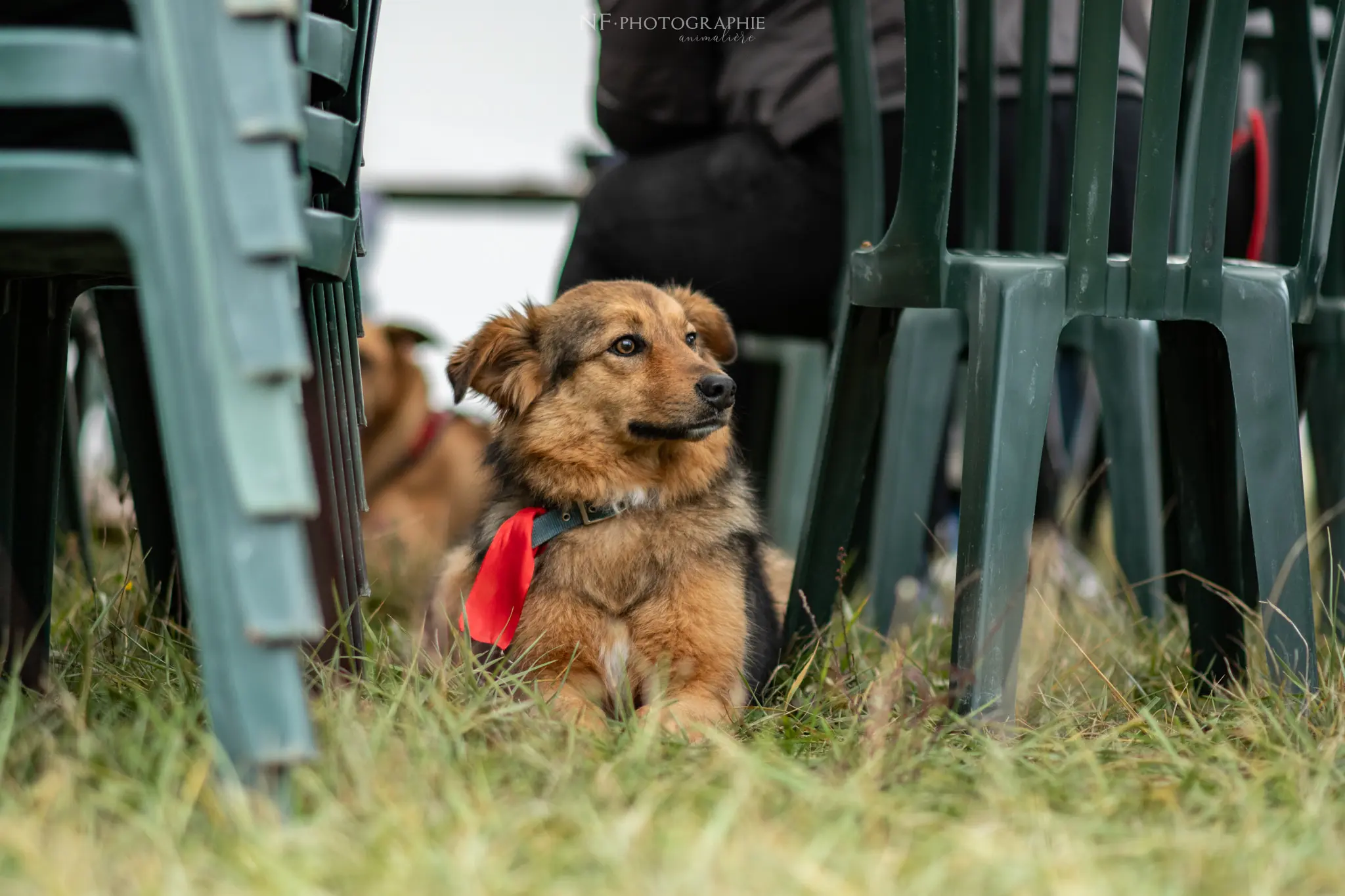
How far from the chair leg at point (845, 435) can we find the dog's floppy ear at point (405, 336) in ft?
10.4

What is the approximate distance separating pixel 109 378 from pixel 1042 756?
162cm

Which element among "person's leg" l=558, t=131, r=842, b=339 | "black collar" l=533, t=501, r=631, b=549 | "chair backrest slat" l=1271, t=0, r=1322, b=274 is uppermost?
"chair backrest slat" l=1271, t=0, r=1322, b=274

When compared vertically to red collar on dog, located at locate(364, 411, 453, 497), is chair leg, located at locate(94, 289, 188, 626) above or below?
above

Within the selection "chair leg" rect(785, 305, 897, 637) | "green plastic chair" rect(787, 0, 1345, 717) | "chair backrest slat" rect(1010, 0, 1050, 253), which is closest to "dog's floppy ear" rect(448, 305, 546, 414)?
"chair leg" rect(785, 305, 897, 637)

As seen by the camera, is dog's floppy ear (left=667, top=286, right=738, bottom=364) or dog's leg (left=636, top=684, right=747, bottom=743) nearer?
dog's leg (left=636, top=684, right=747, bottom=743)

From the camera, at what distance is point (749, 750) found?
1.65 meters

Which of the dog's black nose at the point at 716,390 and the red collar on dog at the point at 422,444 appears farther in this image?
the red collar on dog at the point at 422,444

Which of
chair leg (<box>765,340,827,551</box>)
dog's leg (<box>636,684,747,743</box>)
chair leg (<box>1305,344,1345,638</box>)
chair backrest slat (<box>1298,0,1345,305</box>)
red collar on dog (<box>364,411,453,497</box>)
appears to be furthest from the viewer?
red collar on dog (<box>364,411,453,497</box>)

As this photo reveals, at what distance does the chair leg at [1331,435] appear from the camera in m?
2.41

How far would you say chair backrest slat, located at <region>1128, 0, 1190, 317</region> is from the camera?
1822mm

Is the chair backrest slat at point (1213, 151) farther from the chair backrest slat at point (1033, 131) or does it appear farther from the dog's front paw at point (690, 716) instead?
the dog's front paw at point (690, 716)

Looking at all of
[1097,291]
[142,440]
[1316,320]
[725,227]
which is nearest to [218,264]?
[142,440]

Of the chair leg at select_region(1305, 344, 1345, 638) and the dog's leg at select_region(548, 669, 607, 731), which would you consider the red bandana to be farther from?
the chair leg at select_region(1305, 344, 1345, 638)

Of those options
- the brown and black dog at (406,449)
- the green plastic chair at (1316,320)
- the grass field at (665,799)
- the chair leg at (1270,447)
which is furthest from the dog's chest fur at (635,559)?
the brown and black dog at (406,449)
